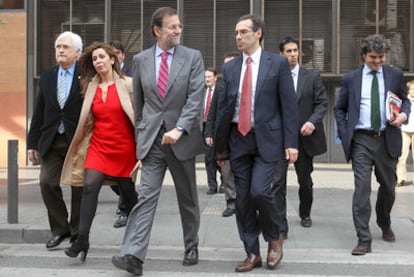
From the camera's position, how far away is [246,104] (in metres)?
4.89

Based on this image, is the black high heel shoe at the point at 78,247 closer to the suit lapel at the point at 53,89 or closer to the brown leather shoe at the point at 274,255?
the suit lapel at the point at 53,89

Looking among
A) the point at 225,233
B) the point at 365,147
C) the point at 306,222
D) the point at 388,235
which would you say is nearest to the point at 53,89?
the point at 225,233

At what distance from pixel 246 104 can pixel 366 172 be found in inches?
58.4

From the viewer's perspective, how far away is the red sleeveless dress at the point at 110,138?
17.2 feet

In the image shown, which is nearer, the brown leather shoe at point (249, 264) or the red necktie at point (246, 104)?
the red necktie at point (246, 104)

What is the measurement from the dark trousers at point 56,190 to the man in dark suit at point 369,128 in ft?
8.62

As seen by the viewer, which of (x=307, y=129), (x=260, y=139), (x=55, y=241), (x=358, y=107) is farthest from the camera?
(x=307, y=129)

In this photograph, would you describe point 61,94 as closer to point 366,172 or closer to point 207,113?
point 207,113

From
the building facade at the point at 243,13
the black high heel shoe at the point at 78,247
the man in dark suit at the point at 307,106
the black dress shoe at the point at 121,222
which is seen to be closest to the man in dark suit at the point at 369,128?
the man in dark suit at the point at 307,106

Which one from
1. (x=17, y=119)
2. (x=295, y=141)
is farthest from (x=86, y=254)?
(x=17, y=119)

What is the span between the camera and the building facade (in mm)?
14562

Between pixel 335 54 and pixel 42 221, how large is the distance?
9846 millimetres

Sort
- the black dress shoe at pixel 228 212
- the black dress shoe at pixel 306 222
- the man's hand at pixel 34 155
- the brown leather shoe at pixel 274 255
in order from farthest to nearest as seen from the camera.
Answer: the black dress shoe at pixel 228 212 → the black dress shoe at pixel 306 222 → the man's hand at pixel 34 155 → the brown leather shoe at pixel 274 255

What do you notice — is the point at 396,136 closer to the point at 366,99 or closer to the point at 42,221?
the point at 366,99
